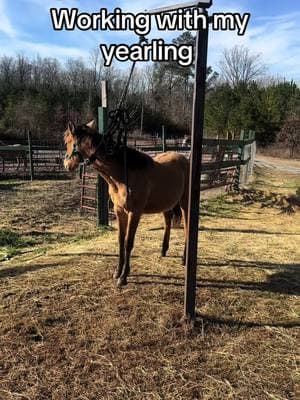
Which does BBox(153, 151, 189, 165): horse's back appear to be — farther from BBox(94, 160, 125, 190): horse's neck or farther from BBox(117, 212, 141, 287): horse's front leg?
BBox(117, 212, 141, 287): horse's front leg

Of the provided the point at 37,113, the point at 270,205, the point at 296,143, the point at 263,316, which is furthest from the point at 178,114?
the point at 263,316

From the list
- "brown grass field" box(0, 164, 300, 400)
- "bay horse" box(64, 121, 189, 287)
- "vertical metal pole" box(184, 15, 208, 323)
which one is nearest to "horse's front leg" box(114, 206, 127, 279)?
"bay horse" box(64, 121, 189, 287)

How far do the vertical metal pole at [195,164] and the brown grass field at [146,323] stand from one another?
0.26 m

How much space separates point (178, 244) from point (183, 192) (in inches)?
47.7

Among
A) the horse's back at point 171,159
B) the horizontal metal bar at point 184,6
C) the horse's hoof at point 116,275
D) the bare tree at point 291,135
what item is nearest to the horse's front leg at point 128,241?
the horse's hoof at point 116,275

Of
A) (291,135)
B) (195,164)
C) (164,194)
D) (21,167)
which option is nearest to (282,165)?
(291,135)

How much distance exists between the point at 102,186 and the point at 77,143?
326cm

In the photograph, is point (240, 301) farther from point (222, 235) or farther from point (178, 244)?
point (222, 235)

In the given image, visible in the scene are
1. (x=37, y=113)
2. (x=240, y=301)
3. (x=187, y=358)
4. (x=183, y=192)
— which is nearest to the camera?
(x=187, y=358)

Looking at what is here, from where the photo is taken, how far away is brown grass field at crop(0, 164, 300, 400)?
9.14 feet

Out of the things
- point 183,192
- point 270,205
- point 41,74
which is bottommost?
point 270,205

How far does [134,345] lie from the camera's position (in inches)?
128

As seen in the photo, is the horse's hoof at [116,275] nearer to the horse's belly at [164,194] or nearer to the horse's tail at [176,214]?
the horse's belly at [164,194]

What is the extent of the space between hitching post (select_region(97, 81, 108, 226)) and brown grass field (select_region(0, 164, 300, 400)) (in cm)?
122
